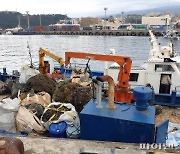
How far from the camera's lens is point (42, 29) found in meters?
122

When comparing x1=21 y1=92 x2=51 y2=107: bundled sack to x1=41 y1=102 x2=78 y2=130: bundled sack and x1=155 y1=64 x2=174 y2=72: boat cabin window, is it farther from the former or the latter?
x1=155 y1=64 x2=174 y2=72: boat cabin window

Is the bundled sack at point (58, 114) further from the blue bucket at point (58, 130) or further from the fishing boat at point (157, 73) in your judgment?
the fishing boat at point (157, 73)

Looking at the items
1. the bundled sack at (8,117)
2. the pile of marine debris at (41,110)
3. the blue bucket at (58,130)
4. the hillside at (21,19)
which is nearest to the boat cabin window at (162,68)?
the pile of marine debris at (41,110)

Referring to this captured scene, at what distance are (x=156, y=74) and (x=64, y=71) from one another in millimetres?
6228

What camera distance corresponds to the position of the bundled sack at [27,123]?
22.4ft

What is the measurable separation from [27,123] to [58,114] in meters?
0.92

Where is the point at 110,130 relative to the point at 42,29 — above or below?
below

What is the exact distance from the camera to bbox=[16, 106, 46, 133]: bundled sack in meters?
6.82

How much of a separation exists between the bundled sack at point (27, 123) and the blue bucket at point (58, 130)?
1.87 feet

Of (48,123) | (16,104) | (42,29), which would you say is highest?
(42,29)

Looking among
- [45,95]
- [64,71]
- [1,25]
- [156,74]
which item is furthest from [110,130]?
[1,25]

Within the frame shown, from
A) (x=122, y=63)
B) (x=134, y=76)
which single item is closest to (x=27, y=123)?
(x=122, y=63)

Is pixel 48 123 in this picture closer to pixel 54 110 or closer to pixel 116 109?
pixel 54 110

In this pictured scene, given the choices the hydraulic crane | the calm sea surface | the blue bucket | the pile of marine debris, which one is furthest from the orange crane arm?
the calm sea surface
